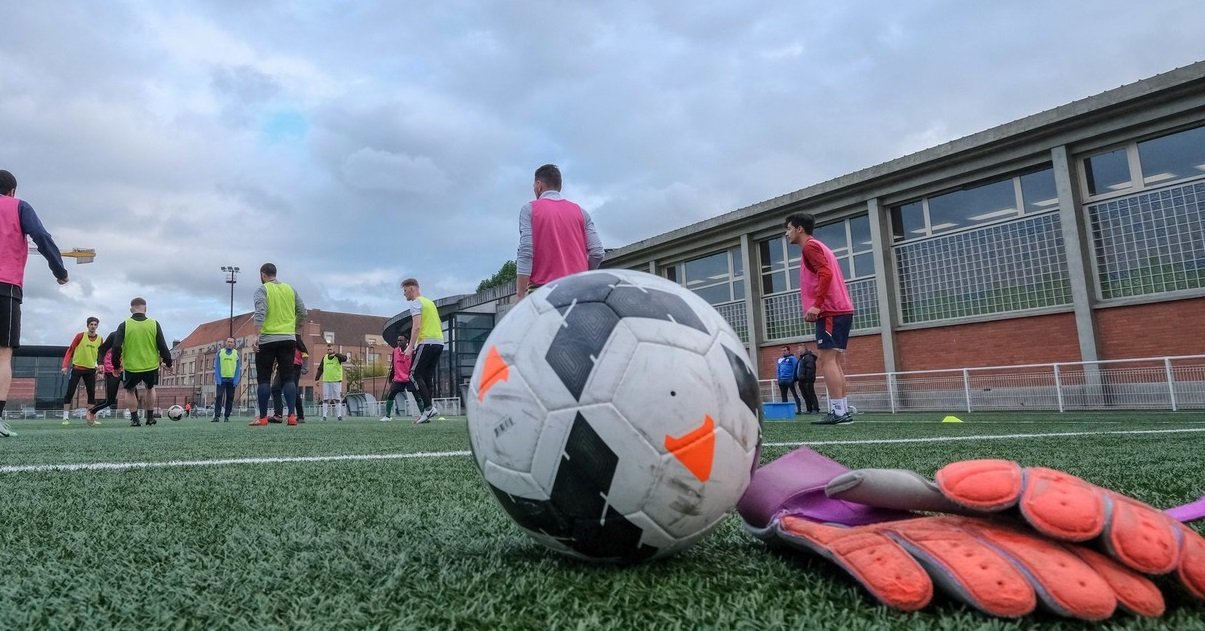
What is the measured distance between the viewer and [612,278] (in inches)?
65.9

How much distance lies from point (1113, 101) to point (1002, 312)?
523 centimetres

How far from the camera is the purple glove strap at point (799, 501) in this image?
5.32 ft

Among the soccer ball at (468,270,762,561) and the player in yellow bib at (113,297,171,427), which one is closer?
the soccer ball at (468,270,762,561)

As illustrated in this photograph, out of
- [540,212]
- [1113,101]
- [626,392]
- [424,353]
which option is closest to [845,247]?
[1113,101]

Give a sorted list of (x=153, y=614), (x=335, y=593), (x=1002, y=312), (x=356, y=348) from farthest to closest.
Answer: (x=356, y=348), (x=1002, y=312), (x=335, y=593), (x=153, y=614)

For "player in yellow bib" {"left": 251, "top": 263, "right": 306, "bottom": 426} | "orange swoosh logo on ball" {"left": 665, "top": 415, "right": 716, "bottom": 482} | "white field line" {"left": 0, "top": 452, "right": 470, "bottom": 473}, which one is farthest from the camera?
"player in yellow bib" {"left": 251, "top": 263, "right": 306, "bottom": 426}

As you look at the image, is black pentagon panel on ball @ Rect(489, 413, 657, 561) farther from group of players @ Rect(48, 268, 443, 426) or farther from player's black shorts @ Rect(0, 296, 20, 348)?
group of players @ Rect(48, 268, 443, 426)

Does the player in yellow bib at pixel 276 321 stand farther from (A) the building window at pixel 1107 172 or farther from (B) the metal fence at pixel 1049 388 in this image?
(A) the building window at pixel 1107 172

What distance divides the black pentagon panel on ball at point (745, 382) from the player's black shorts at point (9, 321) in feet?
23.0

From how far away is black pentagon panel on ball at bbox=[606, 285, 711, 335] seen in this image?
155cm

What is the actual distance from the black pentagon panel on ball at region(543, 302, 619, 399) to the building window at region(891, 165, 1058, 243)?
59.5 feet

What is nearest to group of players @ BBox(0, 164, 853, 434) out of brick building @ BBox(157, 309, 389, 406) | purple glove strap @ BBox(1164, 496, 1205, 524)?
purple glove strap @ BBox(1164, 496, 1205, 524)

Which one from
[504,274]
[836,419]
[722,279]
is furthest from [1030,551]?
[504,274]

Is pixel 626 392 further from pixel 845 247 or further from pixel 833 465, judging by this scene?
pixel 845 247
